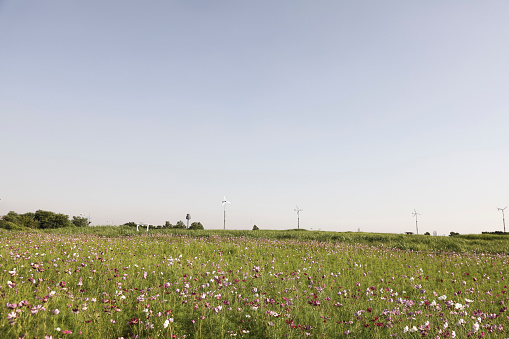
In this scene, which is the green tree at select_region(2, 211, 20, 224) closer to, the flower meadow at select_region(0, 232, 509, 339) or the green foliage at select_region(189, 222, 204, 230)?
the green foliage at select_region(189, 222, 204, 230)

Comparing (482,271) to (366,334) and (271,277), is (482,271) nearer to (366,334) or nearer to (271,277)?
(271,277)

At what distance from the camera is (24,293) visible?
19.7ft

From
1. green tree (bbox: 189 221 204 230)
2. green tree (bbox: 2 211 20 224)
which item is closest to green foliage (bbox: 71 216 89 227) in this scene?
green tree (bbox: 2 211 20 224)

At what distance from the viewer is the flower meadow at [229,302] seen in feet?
17.0

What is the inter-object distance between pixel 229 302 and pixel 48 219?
6342 centimetres

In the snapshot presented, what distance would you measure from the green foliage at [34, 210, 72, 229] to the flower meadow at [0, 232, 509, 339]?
53363mm

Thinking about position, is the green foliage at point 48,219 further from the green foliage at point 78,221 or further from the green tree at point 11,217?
the green foliage at point 78,221

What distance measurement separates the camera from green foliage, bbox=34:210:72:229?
57094 millimetres

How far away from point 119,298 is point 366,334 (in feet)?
16.0

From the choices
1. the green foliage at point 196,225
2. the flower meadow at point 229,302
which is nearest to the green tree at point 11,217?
the green foliage at point 196,225

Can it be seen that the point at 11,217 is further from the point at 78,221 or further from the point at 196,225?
the point at 196,225

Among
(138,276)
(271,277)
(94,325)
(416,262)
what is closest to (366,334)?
(271,277)

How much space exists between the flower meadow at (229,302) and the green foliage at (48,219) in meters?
53.4

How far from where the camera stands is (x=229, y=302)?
21.8 ft
